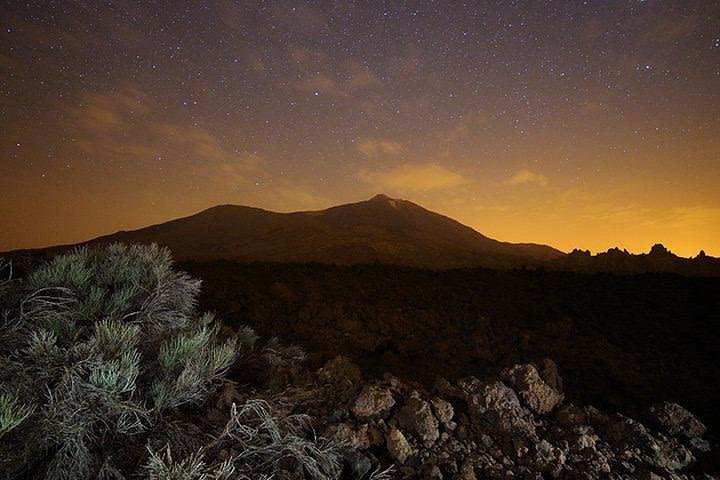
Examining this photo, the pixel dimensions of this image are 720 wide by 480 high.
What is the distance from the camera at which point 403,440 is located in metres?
2.49

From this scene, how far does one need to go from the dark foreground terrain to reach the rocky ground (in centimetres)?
34

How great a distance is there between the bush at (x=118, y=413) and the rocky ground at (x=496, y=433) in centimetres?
34

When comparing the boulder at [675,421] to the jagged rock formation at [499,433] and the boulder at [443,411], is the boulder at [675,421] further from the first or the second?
the boulder at [443,411]

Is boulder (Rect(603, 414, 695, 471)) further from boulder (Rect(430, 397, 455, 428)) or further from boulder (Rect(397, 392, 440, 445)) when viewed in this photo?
boulder (Rect(397, 392, 440, 445))

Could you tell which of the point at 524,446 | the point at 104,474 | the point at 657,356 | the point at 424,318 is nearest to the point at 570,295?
the point at 657,356

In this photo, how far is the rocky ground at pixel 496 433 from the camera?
8.04 ft

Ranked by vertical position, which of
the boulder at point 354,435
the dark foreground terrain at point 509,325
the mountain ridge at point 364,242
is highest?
the mountain ridge at point 364,242

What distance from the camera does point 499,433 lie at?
2.75 m

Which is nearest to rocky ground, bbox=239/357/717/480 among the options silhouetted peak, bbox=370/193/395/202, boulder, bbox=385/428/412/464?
boulder, bbox=385/428/412/464

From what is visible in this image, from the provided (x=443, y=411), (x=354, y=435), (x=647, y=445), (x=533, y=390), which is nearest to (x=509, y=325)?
(x=533, y=390)

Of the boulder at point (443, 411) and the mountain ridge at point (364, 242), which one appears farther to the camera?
the mountain ridge at point (364, 242)

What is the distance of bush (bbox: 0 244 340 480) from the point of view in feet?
6.55

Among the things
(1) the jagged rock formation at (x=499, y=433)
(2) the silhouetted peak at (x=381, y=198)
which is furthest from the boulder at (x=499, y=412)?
(2) the silhouetted peak at (x=381, y=198)

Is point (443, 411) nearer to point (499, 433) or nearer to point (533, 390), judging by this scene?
point (499, 433)
